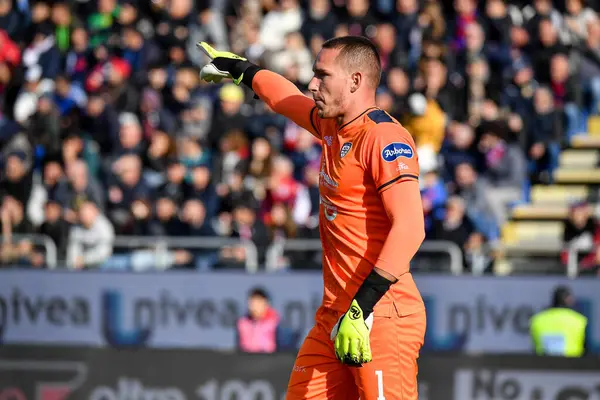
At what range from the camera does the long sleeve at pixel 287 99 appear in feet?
20.7

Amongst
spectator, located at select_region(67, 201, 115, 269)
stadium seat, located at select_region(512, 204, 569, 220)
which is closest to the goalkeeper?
spectator, located at select_region(67, 201, 115, 269)

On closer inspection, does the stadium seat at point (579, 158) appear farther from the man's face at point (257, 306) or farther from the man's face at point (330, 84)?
the man's face at point (330, 84)

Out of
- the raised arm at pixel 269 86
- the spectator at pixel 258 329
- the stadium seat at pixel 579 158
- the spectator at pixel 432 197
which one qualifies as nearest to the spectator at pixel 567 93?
the stadium seat at pixel 579 158

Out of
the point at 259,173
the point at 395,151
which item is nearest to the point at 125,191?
the point at 259,173

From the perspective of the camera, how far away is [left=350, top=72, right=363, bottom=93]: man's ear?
5.71 metres

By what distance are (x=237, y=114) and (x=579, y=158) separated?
14.5 ft

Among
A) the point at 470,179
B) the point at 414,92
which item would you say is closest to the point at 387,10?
the point at 414,92

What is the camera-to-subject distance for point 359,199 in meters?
5.70

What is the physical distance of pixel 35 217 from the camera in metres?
14.4

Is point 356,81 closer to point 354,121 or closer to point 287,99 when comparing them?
point 354,121

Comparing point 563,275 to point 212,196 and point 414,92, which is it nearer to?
point 414,92

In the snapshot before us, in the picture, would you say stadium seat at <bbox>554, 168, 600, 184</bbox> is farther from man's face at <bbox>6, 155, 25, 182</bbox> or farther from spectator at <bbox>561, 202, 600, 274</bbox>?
man's face at <bbox>6, 155, 25, 182</bbox>

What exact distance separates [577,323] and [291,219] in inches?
148

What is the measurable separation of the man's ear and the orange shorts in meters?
1.03
